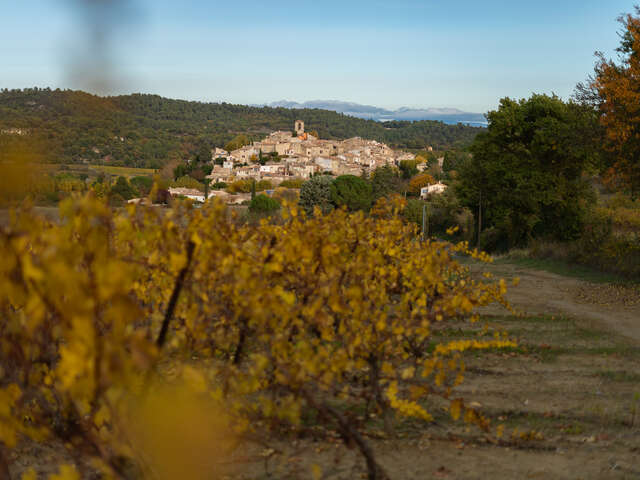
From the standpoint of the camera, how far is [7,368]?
7.63 ft

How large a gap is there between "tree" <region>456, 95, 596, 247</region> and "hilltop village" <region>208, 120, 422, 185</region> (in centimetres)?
7053

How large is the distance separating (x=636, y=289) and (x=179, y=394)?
47.6 feet

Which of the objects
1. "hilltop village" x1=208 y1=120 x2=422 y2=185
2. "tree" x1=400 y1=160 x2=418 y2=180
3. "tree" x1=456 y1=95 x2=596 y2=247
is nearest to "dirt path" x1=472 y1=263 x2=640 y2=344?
"tree" x1=456 y1=95 x2=596 y2=247

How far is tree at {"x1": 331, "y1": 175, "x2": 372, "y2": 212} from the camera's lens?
5953 cm

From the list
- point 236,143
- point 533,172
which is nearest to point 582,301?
point 533,172

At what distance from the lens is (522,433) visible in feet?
15.0

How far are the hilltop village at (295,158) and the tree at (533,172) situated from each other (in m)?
70.5

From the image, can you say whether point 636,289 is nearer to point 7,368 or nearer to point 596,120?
point 596,120

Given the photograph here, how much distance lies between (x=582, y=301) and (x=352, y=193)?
48660 millimetres

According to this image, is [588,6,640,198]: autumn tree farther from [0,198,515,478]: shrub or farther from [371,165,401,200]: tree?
[371,165,401,200]: tree

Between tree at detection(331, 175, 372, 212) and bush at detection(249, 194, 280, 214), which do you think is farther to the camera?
tree at detection(331, 175, 372, 212)

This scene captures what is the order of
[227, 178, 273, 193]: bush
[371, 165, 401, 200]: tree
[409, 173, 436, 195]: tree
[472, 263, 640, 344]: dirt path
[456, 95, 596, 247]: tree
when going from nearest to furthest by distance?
[472, 263, 640, 344]: dirt path
[456, 95, 596, 247]: tree
[371, 165, 401, 200]: tree
[409, 173, 436, 195]: tree
[227, 178, 273, 193]: bush

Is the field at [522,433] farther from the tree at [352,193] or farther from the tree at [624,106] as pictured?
the tree at [352,193]

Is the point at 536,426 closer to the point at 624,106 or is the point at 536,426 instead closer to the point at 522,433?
the point at 522,433
